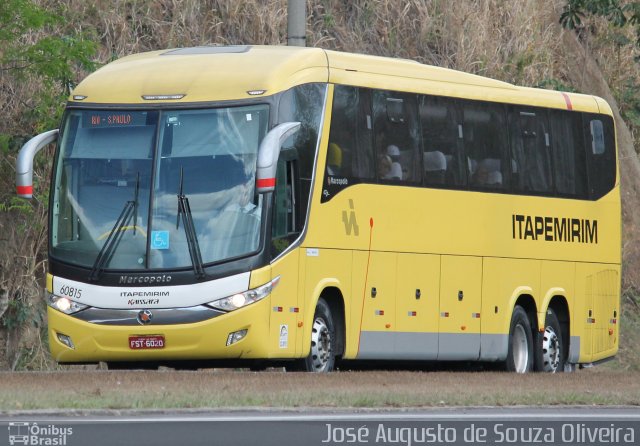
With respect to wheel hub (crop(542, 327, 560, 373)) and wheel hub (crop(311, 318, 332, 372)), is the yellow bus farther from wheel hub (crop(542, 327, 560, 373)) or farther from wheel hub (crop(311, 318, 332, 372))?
wheel hub (crop(542, 327, 560, 373))

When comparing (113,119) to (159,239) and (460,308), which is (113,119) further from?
(460,308)

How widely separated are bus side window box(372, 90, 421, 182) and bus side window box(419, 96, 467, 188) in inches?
8.1

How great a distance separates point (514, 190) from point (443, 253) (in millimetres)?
1986

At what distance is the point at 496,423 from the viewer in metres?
14.9

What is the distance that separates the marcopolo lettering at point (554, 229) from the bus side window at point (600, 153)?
592mm

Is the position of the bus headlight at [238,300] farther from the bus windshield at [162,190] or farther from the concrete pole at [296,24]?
the concrete pole at [296,24]

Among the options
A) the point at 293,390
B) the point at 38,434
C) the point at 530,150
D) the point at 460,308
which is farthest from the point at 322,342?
the point at 38,434

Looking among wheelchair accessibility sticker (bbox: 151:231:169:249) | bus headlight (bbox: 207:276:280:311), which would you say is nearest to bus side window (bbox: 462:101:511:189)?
bus headlight (bbox: 207:276:280:311)

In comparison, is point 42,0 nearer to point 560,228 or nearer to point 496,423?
point 560,228

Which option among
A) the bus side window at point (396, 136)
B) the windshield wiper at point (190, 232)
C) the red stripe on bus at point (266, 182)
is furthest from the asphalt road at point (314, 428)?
the bus side window at point (396, 136)

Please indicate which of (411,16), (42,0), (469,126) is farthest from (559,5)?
(469,126)

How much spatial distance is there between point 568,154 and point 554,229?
4.32 feet

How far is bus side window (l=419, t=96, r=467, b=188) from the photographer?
23984 millimetres

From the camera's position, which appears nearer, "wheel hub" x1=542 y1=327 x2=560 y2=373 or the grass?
the grass
